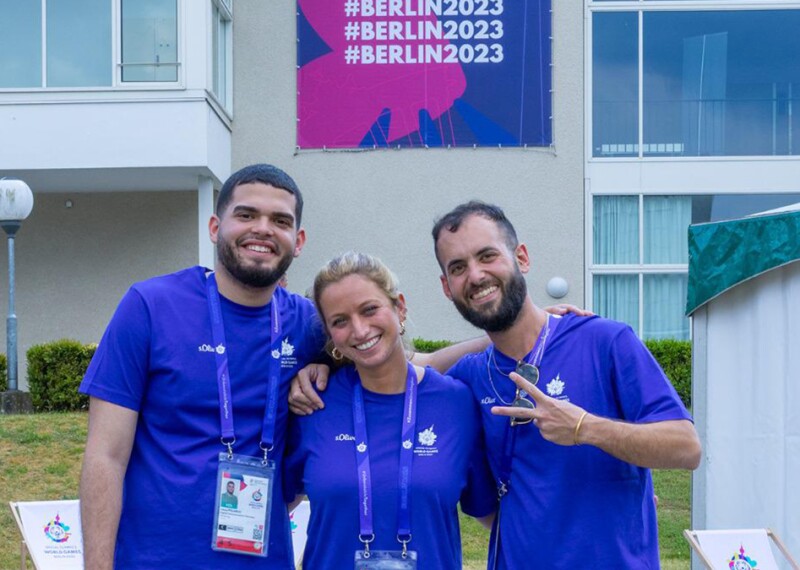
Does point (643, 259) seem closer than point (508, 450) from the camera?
No

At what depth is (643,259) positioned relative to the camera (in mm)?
16562

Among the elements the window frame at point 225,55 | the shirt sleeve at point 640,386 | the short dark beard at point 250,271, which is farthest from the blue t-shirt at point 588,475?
the window frame at point 225,55

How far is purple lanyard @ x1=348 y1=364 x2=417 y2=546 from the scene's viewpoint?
2.87m

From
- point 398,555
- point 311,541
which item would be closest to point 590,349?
point 398,555

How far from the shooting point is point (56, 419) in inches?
436

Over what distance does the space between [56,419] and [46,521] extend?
4.15 meters

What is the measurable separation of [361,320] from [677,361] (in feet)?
41.0

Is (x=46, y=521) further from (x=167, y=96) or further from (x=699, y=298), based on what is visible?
(x=167, y=96)

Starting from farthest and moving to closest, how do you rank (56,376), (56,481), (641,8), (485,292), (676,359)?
(641,8), (676,359), (56,376), (56,481), (485,292)

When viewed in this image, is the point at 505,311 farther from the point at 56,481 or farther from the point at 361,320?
the point at 56,481

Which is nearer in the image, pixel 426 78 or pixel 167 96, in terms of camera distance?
pixel 167 96

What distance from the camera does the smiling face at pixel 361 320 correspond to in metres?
2.97

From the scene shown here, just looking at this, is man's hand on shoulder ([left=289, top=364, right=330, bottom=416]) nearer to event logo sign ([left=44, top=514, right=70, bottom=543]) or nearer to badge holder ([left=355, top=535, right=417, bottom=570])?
badge holder ([left=355, top=535, right=417, bottom=570])

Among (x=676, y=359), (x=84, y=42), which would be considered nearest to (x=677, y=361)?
(x=676, y=359)
